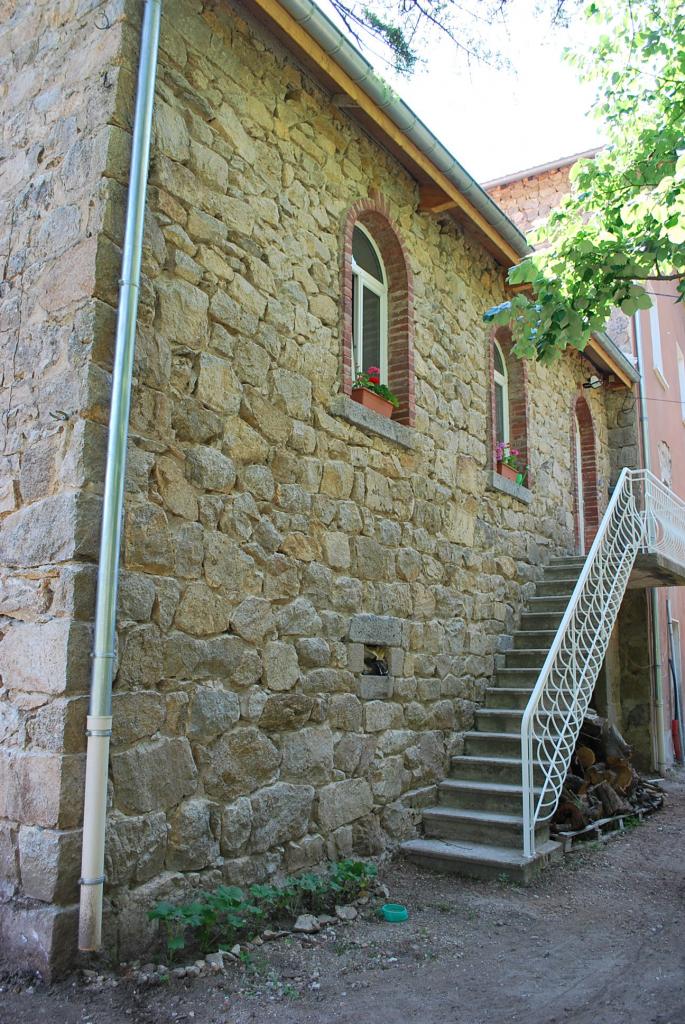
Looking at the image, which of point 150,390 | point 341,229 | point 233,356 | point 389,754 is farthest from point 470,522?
point 150,390

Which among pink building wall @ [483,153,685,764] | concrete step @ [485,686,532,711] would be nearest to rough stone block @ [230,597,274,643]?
concrete step @ [485,686,532,711]

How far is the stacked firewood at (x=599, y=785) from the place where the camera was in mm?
6227

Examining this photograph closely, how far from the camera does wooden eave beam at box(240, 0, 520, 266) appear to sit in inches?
184

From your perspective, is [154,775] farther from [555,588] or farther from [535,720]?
[555,588]

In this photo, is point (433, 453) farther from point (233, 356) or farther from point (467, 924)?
point (467, 924)

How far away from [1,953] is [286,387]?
3.05 m

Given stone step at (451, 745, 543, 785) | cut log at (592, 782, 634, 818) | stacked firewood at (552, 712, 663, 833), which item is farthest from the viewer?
cut log at (592, 782, 634, 818)

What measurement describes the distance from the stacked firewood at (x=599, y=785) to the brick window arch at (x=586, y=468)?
294 centimetres

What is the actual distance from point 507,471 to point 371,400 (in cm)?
259

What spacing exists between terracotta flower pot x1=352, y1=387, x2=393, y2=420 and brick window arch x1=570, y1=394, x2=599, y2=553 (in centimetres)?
487

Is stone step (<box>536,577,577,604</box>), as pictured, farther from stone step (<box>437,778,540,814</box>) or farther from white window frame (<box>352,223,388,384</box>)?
white window frame (<box>352,223,388,384</box>)

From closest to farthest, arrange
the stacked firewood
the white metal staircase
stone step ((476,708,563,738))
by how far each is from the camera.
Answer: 1. the white metal staircase
2. the stacked firewood
3. stone step ((476,708,563,738))

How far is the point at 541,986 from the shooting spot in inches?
140

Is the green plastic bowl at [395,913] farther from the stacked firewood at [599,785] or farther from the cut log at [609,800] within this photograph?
the cut log at [609,800]
